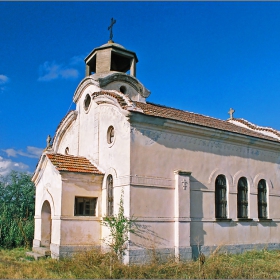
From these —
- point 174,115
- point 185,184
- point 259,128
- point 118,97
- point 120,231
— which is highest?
point 259,128

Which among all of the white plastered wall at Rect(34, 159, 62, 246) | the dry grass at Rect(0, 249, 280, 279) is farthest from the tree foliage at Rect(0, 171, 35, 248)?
the dry grass at Rect(0, 249, 280, 279)

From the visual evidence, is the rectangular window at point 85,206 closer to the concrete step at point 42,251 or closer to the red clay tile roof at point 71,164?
the red clay tile roof at point 71,164

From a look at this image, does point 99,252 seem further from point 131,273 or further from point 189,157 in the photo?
point 189,157

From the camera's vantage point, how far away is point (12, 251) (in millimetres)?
15602

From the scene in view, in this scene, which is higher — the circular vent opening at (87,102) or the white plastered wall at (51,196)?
the circular vent opening at (87,102)

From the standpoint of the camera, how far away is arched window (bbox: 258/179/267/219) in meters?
16.6

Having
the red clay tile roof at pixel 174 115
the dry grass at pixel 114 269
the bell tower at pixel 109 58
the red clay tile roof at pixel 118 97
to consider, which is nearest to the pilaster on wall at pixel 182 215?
the dry grass at pixel 114 269

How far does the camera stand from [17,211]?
74.5 feet

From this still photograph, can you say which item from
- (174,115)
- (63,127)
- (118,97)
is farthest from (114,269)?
(63,127)

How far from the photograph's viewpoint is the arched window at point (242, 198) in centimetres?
1566

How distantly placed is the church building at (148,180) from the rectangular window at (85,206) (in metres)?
0.04

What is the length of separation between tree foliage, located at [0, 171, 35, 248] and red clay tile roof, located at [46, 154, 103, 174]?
16.5ft

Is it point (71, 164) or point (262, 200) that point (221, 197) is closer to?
point (262, 200)

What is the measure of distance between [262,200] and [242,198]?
1.51 meters
